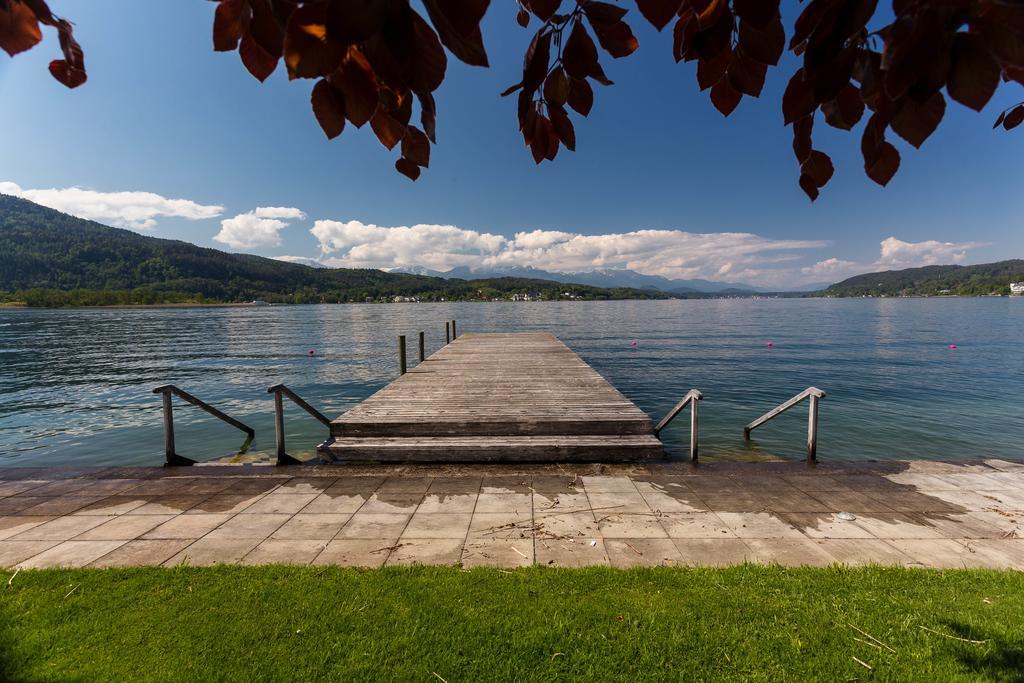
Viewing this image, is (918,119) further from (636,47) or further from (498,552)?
(498,552)

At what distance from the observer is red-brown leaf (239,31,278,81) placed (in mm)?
1060

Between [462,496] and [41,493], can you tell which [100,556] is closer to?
[41,493]

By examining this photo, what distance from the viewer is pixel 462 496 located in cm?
595

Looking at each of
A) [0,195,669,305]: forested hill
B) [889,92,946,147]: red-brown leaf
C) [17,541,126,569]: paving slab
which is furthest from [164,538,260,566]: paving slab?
[0,195,669,305]: forested hill

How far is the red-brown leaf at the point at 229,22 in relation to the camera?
1.03 metres

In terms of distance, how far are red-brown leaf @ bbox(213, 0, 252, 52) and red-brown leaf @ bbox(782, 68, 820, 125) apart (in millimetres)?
1367

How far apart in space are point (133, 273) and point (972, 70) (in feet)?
615

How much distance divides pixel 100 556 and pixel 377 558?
297 centimetres

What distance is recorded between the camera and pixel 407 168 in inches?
57.8

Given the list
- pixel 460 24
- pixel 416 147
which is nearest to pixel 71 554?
pixel 416 147

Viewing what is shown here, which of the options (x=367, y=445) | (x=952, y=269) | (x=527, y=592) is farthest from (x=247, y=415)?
(x=952, y=269)

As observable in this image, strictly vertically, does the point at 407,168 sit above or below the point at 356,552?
above

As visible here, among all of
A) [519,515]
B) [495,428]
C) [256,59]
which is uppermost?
[256,59]

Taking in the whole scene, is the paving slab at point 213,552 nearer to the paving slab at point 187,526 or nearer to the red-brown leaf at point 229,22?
the paving slab at point 187,526
